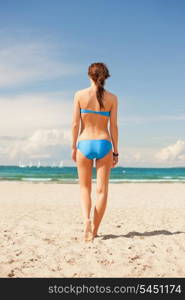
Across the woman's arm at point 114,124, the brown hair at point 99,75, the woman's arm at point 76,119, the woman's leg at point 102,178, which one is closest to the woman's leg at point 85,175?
the woman's leg at point 102,178

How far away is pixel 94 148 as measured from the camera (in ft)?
19.1

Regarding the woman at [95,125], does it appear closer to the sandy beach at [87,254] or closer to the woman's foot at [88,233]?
the woman's foot at [88,233]

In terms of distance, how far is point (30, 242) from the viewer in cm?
612

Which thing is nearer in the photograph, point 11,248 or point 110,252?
point 110,252

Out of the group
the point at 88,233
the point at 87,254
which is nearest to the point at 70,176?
the point at 88,233

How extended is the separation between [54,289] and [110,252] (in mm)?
1302

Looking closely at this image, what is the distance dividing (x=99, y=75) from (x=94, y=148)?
105cm

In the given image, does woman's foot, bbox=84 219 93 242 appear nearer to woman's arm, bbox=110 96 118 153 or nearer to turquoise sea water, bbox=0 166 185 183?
→ woman's arm, bbox=110 96 118 153

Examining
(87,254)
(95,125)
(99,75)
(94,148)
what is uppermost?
(99,75)

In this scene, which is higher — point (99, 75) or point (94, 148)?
point (99, 75)

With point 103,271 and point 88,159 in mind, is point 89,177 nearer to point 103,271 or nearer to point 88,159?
point 88,159

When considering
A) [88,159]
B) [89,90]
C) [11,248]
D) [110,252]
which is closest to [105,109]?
[89,90]

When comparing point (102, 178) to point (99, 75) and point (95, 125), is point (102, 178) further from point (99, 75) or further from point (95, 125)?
point (99, 75)

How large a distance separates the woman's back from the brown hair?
62 mm
